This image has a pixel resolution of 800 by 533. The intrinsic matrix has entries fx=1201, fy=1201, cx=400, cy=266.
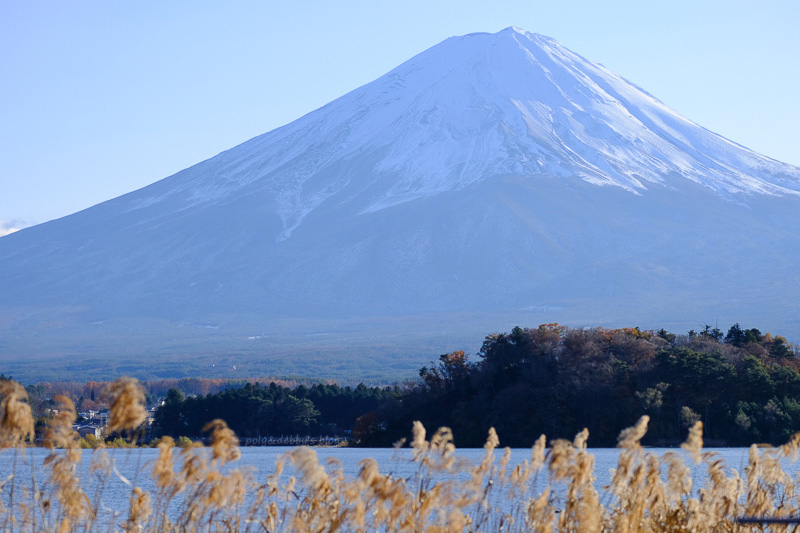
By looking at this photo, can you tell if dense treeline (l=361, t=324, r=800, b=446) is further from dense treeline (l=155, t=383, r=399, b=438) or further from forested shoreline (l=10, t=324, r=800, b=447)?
dense treeline (l=155, t=383, r=399, b=438)

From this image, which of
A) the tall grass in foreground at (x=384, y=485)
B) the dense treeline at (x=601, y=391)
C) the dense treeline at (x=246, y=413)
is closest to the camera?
the tall grass in foreground at (x=384, y=485)

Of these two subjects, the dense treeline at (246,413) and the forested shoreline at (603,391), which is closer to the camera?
the forested shoreline at (603,391)

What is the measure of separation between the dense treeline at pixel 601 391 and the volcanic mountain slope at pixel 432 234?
226 ft

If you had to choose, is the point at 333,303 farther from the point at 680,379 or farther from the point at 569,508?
the point at 569,508

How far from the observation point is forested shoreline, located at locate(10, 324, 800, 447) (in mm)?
39656

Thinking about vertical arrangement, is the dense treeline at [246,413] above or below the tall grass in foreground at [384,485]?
below

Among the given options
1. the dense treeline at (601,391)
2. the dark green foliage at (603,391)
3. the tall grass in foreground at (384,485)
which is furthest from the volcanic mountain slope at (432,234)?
the tall grass in foreground at (384,485)

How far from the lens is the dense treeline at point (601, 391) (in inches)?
1560

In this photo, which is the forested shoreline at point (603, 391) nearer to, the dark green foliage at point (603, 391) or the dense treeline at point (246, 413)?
the dark green foliage at point (603, 391)

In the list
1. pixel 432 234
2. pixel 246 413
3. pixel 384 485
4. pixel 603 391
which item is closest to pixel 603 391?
pixel 603 391

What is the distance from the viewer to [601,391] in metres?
40.9

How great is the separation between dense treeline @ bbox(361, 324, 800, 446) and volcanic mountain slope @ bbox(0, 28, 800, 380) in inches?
2706

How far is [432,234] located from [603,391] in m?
112

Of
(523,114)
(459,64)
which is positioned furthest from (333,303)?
(459,64)
